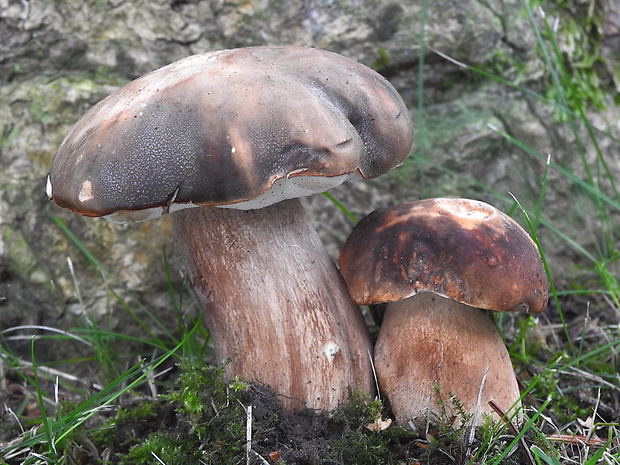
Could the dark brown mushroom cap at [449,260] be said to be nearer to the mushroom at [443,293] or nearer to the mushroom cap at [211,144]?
the mushroom at [443,293]

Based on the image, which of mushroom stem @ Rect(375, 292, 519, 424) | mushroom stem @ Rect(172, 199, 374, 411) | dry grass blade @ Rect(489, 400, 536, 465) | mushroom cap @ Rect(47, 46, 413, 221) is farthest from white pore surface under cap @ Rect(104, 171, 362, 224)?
dry grass blade @ Rect(489, 400, 536, 465)

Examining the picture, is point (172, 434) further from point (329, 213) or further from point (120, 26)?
point (120, 26)

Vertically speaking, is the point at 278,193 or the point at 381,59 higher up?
the point at 278,193

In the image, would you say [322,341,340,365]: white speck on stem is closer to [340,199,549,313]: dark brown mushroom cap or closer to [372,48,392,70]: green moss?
[340,199,549,313]: dark brown mushroom cap

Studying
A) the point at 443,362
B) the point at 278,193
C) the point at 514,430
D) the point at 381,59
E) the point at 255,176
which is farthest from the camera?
the point at 381,59

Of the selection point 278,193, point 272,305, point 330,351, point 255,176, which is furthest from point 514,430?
point 255,176

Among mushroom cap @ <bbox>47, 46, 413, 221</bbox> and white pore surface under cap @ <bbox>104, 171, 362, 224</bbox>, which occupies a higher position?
mushroom cap @ <bbox>47, 46, 413, 221</bbox>

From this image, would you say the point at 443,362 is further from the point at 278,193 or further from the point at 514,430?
the point at 278,193
